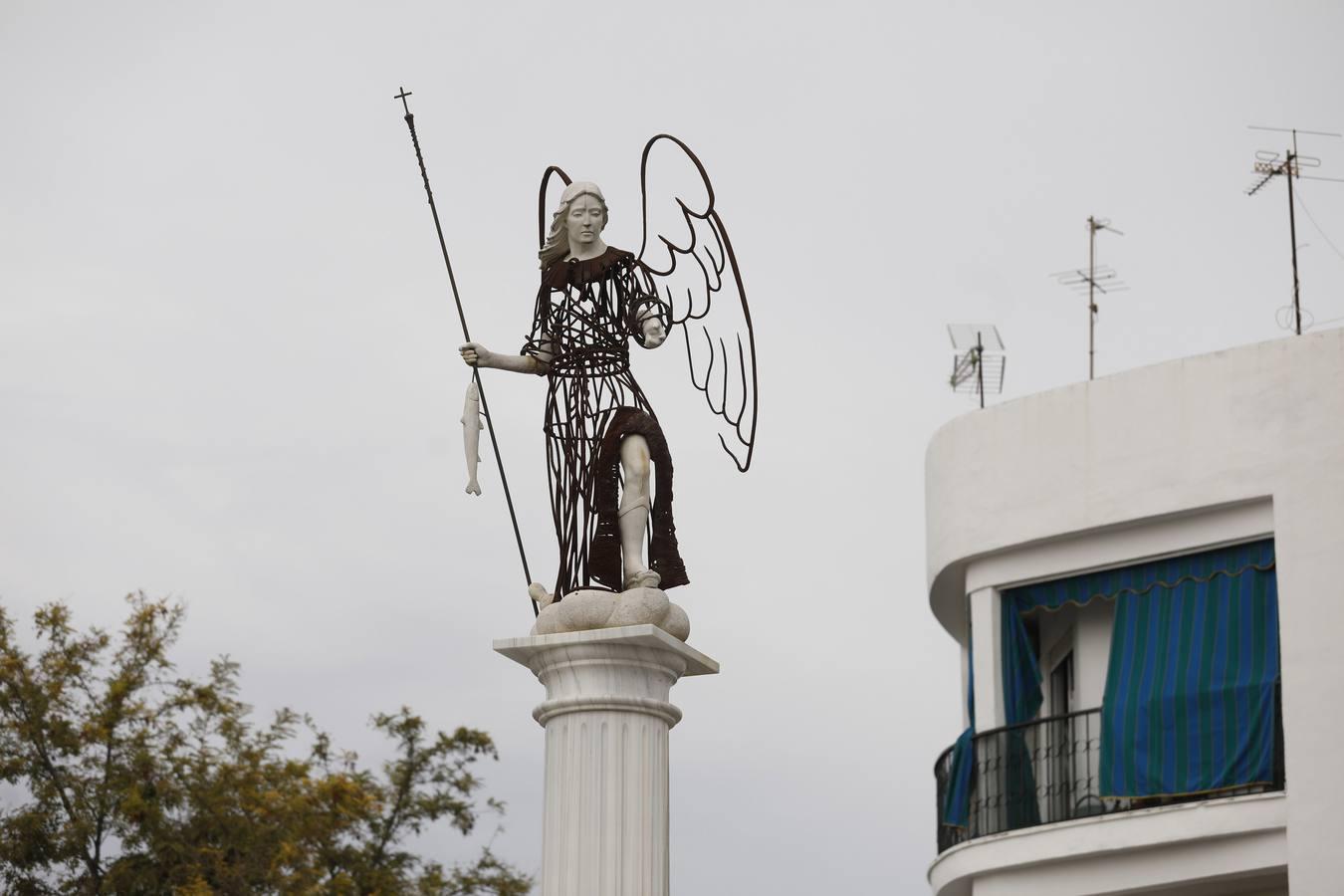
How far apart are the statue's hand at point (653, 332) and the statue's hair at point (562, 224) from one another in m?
0.53

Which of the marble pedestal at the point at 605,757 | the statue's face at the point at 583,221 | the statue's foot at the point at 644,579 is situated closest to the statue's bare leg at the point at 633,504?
the statue's foot at the point at 644,579

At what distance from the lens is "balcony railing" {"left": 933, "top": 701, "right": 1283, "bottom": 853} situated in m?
16.4

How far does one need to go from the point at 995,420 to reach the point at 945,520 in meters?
0.88

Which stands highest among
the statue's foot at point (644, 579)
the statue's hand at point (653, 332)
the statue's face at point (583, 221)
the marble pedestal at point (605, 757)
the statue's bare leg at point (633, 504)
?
the statue's face at point (583, 221)

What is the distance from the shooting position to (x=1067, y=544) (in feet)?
55.6

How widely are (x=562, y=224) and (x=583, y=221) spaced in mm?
114

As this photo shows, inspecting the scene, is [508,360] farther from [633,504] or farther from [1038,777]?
[1038,777]

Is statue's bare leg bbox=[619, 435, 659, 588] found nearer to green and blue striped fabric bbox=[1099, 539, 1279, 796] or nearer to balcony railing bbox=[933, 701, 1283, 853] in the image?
green and blue striped fabric bbox=[1099, 539, 1279, 796]

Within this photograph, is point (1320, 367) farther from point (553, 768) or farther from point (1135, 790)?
point (553, 768)

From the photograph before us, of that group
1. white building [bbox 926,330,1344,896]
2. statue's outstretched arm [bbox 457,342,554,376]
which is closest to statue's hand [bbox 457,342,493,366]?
statue's outstretched arm [bbox 457,342,554,376]

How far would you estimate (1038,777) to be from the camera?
16.8 m

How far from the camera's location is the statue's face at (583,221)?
10227mm

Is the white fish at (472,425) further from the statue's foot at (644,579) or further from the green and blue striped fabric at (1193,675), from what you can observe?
the green and blue striped fabric at (1193,675)

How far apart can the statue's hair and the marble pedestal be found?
183 centimetres
